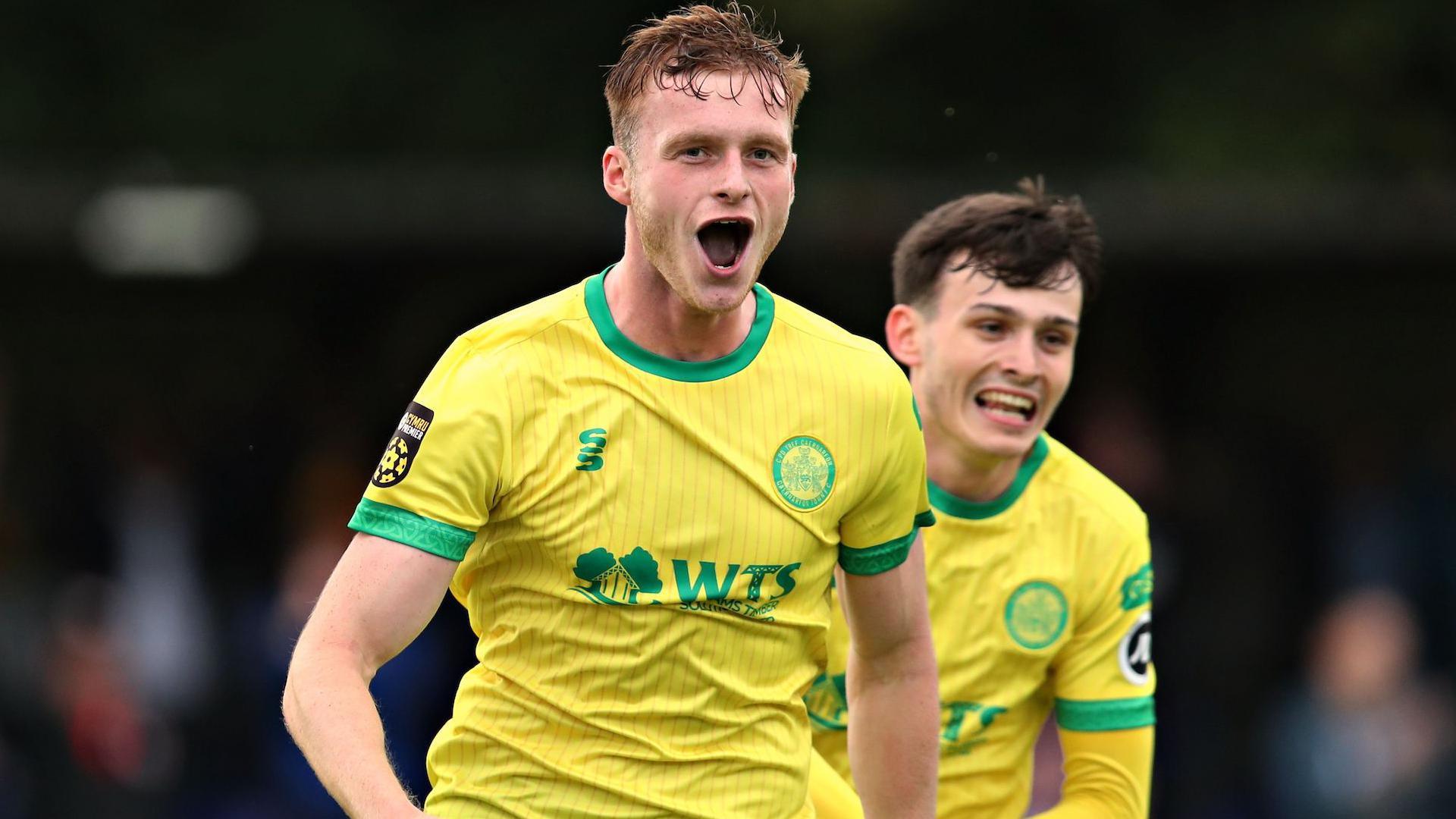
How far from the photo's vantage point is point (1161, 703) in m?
12.1

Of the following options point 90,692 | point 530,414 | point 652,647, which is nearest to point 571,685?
point 652,647

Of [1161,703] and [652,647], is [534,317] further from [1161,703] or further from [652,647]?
[1161,703]

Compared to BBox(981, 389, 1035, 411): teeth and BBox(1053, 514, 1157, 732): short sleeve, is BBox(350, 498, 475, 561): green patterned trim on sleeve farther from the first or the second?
BBox(1053, 514, 1157, 732): short sleeve

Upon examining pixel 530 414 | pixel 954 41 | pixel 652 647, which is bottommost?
pixel 652 647

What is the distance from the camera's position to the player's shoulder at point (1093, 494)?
6.08 metres

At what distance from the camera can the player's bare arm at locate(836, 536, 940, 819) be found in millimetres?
4910

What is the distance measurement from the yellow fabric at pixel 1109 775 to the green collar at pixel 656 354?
189cm

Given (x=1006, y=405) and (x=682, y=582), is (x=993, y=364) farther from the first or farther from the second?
(x=682, y=582)

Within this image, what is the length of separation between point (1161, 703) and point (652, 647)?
8.13 m

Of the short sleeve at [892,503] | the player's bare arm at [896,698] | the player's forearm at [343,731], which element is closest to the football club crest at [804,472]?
the short sleeve at [892,503]

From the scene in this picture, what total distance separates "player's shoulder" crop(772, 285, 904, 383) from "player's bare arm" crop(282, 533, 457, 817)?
0.94 m

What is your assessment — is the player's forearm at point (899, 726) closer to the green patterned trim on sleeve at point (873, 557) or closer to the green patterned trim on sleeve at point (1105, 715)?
the green patterned trim on sleeve at point (873, 557)

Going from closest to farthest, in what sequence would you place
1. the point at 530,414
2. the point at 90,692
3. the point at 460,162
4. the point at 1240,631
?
the point at 530,414, the point at 90,692, the point at 460,162, the point at 1240,631

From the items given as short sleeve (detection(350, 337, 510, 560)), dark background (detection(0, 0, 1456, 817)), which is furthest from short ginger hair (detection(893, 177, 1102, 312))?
dark background (detection(0, 0, 1456, 817))
